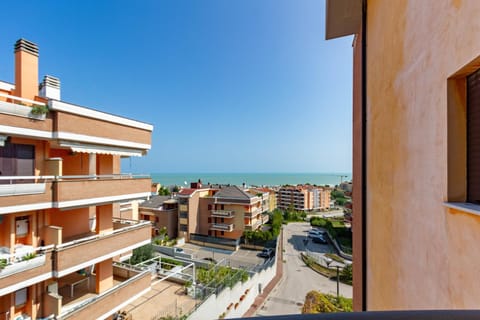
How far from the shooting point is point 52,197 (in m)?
4.47

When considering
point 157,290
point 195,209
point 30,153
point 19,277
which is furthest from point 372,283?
point 195,209

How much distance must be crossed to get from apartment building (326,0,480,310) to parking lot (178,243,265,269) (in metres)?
17.5

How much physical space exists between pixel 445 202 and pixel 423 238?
1.43 feet

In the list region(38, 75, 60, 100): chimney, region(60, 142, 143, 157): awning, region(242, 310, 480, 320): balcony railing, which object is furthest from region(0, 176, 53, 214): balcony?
region(242, 310, 480, 320): balcony railing

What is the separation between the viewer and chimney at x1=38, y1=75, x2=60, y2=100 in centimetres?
538

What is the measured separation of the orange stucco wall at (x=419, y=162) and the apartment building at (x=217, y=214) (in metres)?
21.5

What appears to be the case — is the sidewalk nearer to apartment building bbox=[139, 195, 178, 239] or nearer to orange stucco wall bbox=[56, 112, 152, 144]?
orange stucco wall bbox=[56, 112, 152, 144]

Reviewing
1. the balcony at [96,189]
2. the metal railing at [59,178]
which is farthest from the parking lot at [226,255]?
the metal railing at [59,178]

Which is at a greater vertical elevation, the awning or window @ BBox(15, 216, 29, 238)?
the awning

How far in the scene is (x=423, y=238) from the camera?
1.71m

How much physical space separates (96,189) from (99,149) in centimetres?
100

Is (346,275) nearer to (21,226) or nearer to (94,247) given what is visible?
(94,247)

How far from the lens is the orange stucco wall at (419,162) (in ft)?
4.25

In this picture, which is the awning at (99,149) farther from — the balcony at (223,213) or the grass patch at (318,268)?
the balcony at (223,213)
